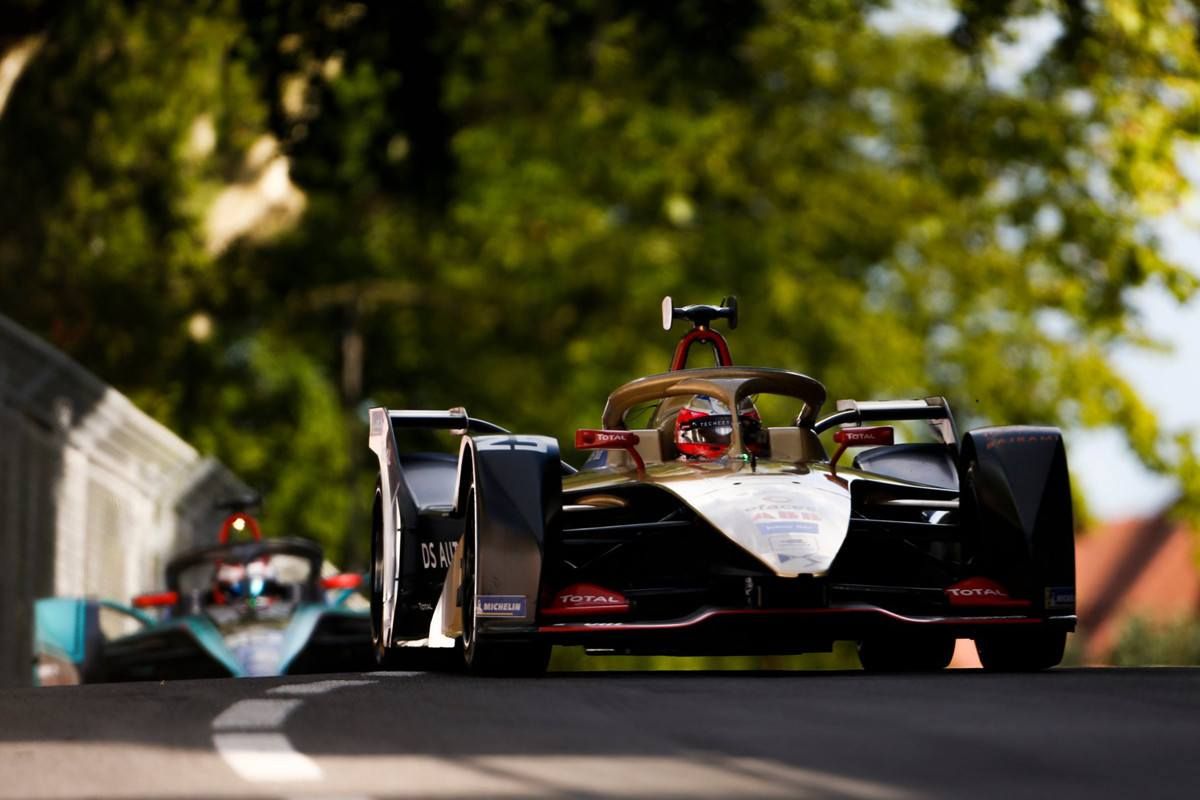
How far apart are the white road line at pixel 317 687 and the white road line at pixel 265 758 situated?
5.67 ft

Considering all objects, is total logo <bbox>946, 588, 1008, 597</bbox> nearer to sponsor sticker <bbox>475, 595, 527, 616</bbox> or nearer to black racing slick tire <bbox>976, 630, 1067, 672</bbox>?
black racing slick tire <bbox>976, 630, 1067, 672</bbox>

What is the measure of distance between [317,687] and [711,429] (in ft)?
8.73

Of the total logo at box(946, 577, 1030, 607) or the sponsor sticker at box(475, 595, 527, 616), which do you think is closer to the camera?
the sponsor sticker at box(475, 595, 527, 616)

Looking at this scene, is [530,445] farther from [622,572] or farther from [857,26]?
[857,26]

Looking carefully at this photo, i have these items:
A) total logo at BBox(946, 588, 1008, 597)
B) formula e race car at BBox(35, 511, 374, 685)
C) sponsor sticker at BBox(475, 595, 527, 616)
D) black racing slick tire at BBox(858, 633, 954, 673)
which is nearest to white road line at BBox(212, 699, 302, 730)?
sponsor sticker at BBox(475, 595, 527, 616)

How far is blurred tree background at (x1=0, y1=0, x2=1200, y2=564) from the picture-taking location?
2866 cm

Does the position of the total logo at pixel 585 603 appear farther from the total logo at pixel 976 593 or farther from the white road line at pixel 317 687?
the total logo at pixel 976 593

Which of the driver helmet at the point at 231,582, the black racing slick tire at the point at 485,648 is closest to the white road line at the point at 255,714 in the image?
the black racing slick tire at the point at 485,648

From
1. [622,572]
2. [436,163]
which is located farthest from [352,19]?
[622,572]

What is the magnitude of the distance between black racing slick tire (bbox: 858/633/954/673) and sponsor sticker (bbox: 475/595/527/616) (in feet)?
7.96

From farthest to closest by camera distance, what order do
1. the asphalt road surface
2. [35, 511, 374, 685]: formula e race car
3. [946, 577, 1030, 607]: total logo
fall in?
[35, 511, 374, 685]: formula e race car < [946, 577, 1030, 607]: total logo < the asphalt road surface

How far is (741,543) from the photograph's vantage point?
9.88 metres

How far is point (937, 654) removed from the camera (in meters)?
12.0

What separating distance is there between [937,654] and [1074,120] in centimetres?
2292
